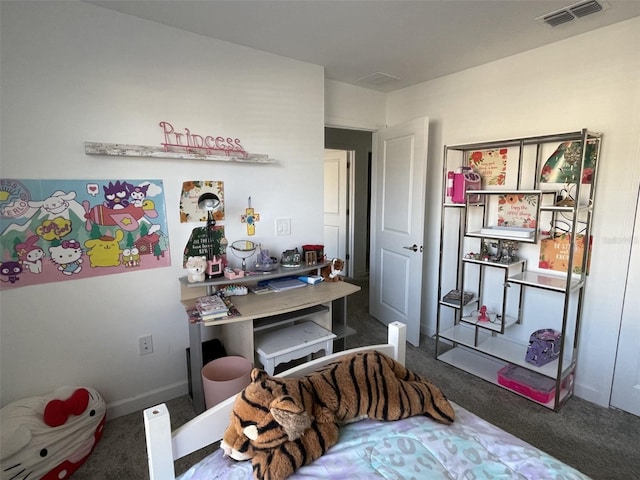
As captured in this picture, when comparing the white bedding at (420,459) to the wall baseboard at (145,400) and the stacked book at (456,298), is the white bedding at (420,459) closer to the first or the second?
the wall baseboard at (145,400)

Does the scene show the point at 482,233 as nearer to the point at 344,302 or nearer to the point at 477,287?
the point at 477,287

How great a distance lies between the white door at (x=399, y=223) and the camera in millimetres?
2969

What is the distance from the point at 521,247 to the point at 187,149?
247cm

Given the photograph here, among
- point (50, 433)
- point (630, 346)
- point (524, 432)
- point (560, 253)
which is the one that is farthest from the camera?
point (560, 253)

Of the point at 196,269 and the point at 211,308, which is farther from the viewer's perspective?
the point at 196,269

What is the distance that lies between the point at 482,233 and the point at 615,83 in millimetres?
1169

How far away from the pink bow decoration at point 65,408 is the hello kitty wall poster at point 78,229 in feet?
2.07

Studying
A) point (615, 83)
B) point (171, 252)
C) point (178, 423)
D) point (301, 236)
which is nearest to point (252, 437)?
point (178, 423)

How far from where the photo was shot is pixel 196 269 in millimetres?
2113

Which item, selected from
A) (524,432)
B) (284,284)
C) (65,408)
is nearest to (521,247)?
(524,432)

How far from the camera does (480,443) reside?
115cm

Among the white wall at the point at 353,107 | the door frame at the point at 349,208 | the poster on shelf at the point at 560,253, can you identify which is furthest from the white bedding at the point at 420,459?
the door frame at the point at 349,208

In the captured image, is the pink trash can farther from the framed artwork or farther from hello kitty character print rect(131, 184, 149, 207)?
hello kitty character print rect(131, 184, 149, 207)

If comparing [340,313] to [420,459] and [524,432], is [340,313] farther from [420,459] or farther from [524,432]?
[420,459]
